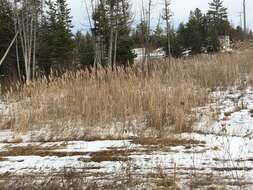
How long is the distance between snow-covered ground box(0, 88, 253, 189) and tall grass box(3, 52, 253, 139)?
1.79 ft

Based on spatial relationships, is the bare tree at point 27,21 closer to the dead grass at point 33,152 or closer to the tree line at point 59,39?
the tree line at point 59,39

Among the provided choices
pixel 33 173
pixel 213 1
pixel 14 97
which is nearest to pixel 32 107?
pixel 14 97

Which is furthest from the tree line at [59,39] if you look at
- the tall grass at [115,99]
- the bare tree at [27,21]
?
the tall grass at [115,99]

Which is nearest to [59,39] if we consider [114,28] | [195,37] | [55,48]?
[55,48]

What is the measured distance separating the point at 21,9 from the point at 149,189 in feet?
62.5

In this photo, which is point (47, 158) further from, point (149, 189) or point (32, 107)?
point (32, 107)

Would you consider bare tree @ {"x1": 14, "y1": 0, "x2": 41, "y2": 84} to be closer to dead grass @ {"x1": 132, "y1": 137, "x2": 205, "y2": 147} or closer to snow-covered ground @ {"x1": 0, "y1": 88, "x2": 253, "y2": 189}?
snow-covered ground @ {"x1": 0, "y1": 88, "x2": 253, "y2": 189}

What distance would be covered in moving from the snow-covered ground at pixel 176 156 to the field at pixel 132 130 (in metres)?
0.01

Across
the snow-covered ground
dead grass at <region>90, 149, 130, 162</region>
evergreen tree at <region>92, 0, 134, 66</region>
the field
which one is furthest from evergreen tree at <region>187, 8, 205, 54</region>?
dead grass at <region>90, 149, 130, 162</region>

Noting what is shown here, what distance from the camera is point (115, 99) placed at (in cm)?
813

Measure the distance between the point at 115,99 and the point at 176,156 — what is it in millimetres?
2991

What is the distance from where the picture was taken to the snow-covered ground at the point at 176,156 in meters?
4.52

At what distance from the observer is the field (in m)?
4.52

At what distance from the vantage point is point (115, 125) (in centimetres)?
725
